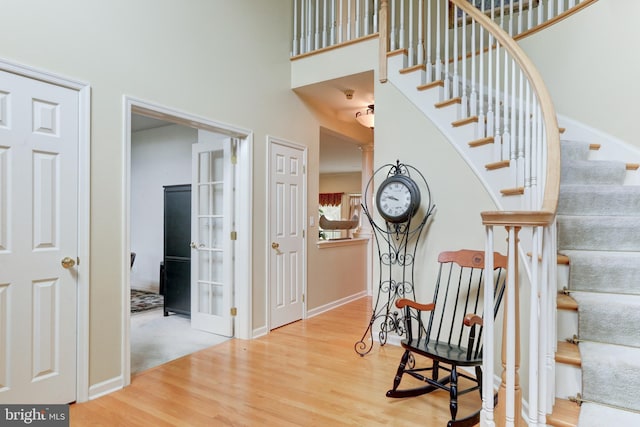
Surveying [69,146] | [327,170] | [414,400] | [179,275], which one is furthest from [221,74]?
[327,170]

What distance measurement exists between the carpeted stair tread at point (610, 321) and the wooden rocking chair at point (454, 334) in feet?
1.42

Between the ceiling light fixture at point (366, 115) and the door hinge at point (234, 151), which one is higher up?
the ceiling light fixture at point (366, 115)

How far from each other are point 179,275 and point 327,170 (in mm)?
7230

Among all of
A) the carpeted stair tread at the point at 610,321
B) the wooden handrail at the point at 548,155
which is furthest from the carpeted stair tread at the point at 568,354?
the wooden handrail at the point at 548,155

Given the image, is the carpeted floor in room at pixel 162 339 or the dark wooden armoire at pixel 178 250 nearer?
the carpeted floor in room at pixel 162 339

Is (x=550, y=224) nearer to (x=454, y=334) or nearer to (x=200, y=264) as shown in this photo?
(x=454, y=334)

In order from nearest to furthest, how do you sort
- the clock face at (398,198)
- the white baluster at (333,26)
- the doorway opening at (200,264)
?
the doorway opening at (200,264) < the clock face at (398,198) < the white baluster at (333,26)

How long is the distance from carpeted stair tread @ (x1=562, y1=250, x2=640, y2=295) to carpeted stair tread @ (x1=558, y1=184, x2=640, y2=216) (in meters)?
0.45

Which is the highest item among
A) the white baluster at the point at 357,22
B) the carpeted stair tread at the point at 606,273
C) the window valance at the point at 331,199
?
the white baluster at the point at 357,22

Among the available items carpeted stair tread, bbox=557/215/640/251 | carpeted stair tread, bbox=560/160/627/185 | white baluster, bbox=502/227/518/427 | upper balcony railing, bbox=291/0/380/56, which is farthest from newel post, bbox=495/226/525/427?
upper balcony railing, bbox=291/0/380/56

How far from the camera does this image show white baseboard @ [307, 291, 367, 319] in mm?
4445

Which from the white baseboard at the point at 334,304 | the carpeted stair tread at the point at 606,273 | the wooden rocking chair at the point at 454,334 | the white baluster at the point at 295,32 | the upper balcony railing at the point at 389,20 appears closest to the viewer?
the carpeted stair tread at the point at 606,273

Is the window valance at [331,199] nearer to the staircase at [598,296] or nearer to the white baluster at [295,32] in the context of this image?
→ the white baluster at [295,32]

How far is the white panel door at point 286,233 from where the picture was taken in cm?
385
